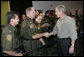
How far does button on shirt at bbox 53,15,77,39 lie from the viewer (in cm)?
324

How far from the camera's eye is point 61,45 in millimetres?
3457

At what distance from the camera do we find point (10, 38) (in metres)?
2.69

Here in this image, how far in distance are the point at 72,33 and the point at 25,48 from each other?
3.28ft

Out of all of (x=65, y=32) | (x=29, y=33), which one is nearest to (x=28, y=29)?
(x=29, y=33)

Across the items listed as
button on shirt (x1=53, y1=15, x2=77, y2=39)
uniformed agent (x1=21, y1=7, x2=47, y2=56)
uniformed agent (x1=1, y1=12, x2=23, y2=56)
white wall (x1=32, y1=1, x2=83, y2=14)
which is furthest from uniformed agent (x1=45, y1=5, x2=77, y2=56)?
white wall (x1=32, y1=1, x2=83, y2=14)

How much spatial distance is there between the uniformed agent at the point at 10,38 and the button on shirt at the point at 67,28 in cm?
85

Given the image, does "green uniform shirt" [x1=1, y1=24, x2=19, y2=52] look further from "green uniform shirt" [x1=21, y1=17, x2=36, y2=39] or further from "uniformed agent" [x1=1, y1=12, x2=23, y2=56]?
"green uniform shirt" [x1=21, y1=17, x2=36, y2=39]

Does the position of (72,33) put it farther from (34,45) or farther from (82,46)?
(82,46)

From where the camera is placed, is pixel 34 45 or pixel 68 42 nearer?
pixel 68 42

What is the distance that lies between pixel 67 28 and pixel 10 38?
1.05 meters

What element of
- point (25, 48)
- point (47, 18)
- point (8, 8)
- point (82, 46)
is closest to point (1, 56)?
point (25, 48)

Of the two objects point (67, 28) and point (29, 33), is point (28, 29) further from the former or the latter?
point (67, 28)

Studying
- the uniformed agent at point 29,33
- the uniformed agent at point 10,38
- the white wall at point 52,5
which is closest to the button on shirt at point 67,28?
the uniformed agent at point 29,33

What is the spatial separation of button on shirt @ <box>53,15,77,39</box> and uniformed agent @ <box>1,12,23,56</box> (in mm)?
849
